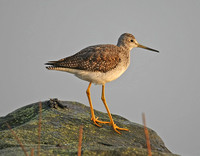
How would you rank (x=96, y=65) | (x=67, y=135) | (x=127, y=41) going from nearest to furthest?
(x=67, y=135) → (x=96, y=65) → (x=127, y=41)

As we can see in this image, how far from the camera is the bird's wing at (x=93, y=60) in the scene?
849 centimetres

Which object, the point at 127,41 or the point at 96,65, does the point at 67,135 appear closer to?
the point at 96,65

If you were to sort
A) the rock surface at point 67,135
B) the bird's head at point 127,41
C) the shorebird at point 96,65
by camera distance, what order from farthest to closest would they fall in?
the bird's head at point 127,41
the shorebird at point 96,65
the rock surface at point 67,135

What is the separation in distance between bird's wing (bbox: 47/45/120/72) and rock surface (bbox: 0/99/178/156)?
1.19 meters

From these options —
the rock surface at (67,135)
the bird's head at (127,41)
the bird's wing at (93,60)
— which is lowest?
the rock surface at (67,135)

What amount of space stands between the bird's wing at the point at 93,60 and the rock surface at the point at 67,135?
119 centimetres

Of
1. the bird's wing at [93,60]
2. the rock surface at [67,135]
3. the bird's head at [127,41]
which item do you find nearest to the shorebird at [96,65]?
the bird's wing at [93,60]

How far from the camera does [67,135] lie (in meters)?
6.98

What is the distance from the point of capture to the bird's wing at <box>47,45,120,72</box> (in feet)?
27.9

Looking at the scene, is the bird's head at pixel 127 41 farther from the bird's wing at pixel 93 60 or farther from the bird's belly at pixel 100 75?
the bird's belly at pixel 100 75

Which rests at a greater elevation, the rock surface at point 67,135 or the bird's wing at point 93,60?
the bird's wing at point 93,60

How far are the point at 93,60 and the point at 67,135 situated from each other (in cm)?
249

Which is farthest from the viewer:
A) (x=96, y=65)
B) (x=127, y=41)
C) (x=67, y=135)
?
(x=127, y=41)

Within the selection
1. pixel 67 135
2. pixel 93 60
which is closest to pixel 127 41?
pixel 93 60
